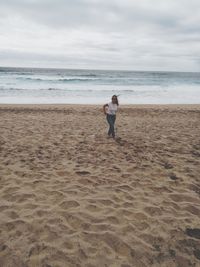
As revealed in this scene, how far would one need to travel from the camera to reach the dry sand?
316 centimetres

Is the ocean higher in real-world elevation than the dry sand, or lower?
lower

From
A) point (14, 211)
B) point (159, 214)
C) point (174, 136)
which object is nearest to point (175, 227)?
point (159, 214)

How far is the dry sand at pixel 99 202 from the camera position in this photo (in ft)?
10.4

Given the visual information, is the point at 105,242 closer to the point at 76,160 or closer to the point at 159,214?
the point at 159,214

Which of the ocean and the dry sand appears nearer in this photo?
the dry sand

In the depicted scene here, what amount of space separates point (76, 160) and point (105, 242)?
302 centimetres

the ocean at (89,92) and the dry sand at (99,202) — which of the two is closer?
the dry sand at (99,202)

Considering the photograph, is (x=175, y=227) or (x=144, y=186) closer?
(x=175, y=227)

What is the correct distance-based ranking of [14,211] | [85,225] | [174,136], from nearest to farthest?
[85,225] → [14,211] → [174,136]

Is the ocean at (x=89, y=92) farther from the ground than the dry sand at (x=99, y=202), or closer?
closer

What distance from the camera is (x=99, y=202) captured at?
430cm

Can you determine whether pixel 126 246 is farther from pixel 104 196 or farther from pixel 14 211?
pixel 14 211

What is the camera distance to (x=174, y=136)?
873cm

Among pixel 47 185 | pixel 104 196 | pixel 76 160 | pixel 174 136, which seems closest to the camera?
pixel 104 196
